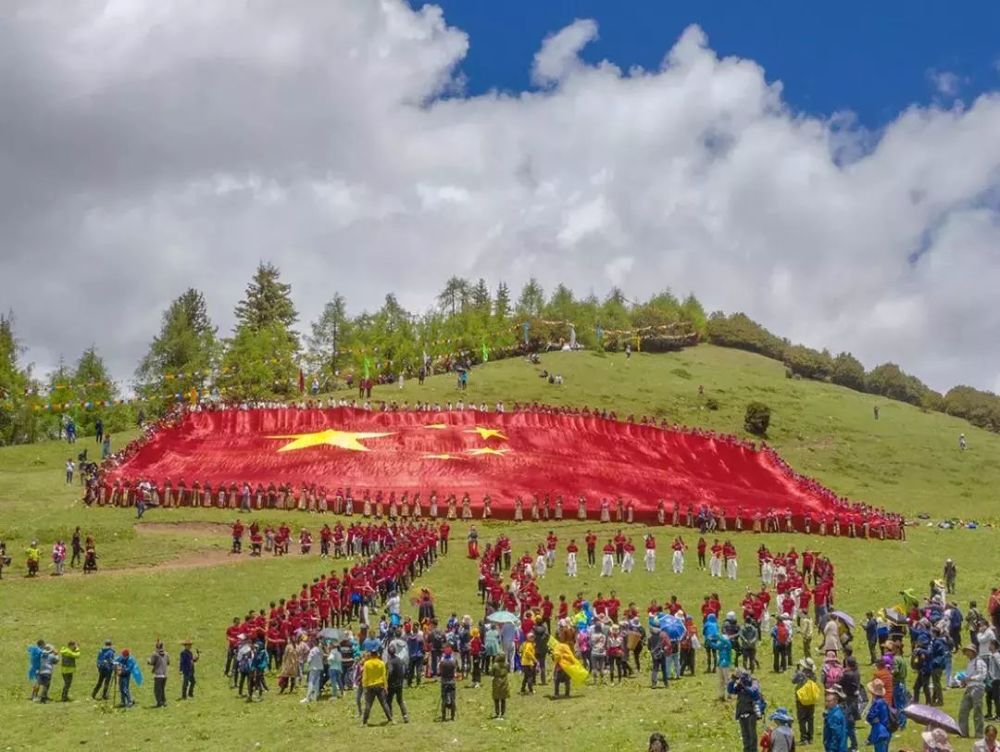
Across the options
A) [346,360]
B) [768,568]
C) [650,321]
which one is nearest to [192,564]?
[768,568]

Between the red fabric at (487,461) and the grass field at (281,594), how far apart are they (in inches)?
189

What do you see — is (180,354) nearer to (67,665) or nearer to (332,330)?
(332,330)

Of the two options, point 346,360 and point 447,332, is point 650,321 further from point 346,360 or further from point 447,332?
point 346,360

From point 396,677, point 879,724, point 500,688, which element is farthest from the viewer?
point 396,677

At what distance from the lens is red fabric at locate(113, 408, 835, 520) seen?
2179 inches

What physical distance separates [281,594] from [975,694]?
24091 mm

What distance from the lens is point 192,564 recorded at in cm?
4078

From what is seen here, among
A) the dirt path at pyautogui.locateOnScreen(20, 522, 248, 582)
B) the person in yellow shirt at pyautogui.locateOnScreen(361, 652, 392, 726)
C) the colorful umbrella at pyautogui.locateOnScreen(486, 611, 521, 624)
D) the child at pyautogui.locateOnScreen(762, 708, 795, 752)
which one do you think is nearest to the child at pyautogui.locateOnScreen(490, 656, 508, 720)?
the person in yellow shirt at pyautogui.locateOnScreen(361, 652, 392, 726)

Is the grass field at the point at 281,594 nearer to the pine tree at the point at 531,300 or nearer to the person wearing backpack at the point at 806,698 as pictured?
the person wearing backpack at the point at 806,698

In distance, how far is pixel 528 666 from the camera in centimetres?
2361

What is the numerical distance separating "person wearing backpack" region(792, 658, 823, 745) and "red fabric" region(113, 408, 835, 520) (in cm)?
3469

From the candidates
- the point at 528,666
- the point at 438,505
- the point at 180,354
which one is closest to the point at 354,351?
the point at 180,354

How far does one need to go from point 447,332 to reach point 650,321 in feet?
116

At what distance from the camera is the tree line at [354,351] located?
324ft
